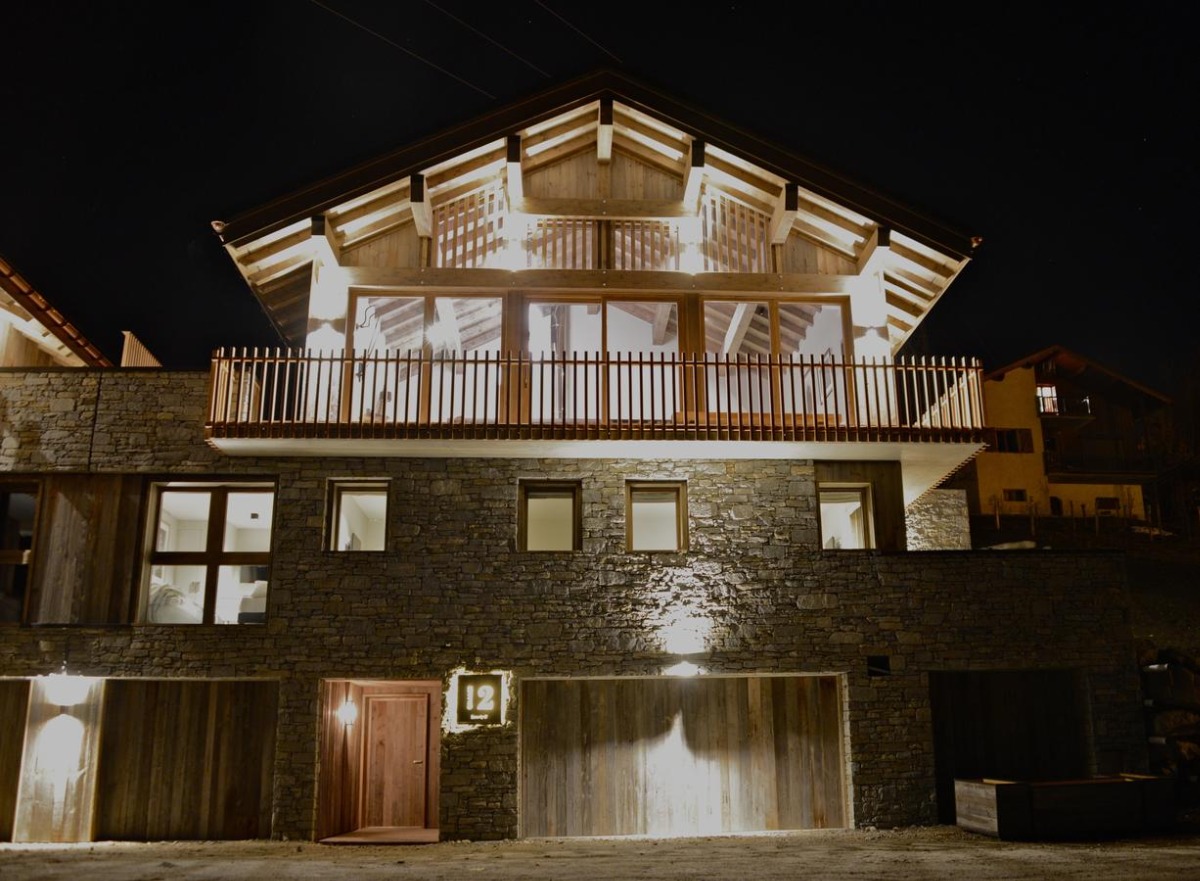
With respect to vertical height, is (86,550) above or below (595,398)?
below

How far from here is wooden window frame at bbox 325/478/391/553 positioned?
12.8 m

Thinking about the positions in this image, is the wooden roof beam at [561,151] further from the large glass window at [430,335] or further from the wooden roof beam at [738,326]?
the wooden roof beam at [738,326]

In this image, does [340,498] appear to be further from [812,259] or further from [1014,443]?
[1014,443]

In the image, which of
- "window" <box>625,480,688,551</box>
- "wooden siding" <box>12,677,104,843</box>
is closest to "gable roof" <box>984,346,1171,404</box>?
"window" <box>625,480,688,551</box>

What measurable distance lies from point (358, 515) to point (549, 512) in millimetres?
2599

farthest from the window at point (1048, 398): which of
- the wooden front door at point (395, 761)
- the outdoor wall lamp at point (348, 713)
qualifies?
the outdoor wall lamp at point (348, 713)

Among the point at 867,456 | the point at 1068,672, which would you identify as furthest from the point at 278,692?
the point at 1068,672

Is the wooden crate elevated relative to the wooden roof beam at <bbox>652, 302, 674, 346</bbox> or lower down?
lower down

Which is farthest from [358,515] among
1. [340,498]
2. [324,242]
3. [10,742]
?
[10,742]

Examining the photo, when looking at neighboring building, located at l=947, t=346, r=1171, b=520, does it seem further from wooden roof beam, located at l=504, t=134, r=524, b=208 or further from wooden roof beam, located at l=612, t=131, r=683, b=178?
wooden roof beam, located at l=504, t=134, r=524, b=208

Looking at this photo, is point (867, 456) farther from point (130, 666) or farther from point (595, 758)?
point (130, 666)

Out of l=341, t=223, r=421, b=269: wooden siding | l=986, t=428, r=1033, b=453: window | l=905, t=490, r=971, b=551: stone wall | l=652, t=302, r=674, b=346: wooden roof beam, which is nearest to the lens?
l=341, t=223, r=421, b=269: wooden siding

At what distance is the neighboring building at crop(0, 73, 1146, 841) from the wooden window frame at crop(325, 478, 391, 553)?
0.14ft

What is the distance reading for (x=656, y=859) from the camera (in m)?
10.2
